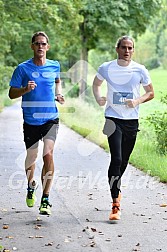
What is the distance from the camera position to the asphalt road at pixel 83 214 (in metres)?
6.43

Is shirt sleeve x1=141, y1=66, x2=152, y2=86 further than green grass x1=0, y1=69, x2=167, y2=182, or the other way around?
green grass x1=0, y1=69, x2=167, y2=182

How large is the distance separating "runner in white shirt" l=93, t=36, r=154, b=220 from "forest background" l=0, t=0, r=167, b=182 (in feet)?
9.75

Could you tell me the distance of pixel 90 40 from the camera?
35156 mm

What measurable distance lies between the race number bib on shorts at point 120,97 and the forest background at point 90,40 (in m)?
3.15

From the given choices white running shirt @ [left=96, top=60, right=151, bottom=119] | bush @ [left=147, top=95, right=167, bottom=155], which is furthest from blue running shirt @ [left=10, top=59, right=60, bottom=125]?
bush @ [left=147, top=95, right=167, bottom=155]

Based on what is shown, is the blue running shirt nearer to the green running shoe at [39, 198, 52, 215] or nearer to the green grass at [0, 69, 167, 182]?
the green running shoe at [39, 198, 52, 215]

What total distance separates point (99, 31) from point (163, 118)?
2047 centimetres

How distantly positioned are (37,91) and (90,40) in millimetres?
27800

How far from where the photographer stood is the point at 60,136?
1969 cm

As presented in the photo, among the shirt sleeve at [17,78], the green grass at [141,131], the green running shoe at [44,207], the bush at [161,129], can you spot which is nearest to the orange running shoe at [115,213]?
the green running shoe at [44,207]

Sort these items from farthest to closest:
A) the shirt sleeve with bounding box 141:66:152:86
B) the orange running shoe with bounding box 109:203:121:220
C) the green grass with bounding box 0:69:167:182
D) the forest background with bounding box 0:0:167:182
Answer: the forest background with bounding box 0:0:167:182 → the green grass with bounding box 0:69:167:182 → the shirt sleeve with bounding box 141:66:152:86 → the orange running shoe with bounding box 109:203:121:220

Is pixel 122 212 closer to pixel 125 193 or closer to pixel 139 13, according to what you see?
pixel 125 193

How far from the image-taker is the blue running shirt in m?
7.69

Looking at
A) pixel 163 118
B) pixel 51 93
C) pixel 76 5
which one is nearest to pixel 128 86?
pixel 51 93
